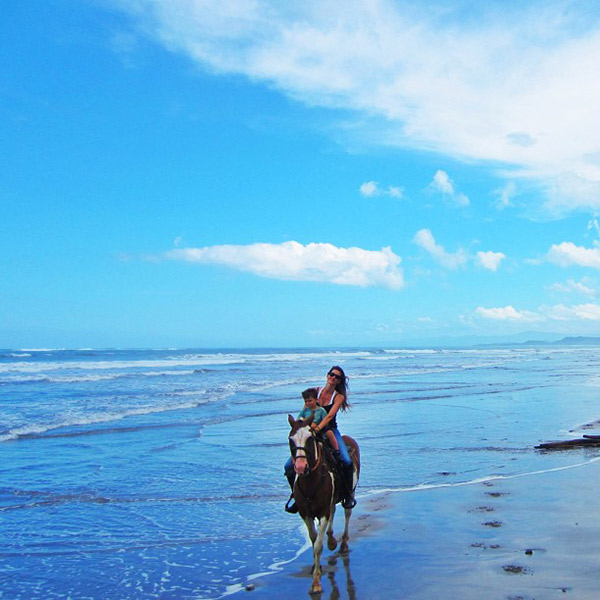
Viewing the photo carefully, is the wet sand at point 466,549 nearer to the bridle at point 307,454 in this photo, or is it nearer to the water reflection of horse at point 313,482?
the water reflection of horse at point 313,482

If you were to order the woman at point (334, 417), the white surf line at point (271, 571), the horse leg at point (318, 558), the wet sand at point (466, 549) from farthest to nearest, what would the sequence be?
the woman at point (334, 417) < the white surf line at point (271, 571) < the horse leg at point (318, 558) < the wet sand at point (466, 549)

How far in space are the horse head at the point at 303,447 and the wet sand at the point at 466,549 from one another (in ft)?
4.27

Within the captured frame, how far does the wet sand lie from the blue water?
26.1 inches

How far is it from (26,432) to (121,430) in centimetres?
263

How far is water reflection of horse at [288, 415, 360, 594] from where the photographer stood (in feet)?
19.5

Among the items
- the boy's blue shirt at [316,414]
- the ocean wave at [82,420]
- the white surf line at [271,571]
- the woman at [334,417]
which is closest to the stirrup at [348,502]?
the woman at [334,417]

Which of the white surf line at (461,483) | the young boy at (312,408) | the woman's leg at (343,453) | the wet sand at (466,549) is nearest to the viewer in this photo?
the wet sand at (466,549)

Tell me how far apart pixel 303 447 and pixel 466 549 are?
104 inches

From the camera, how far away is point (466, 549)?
22.7 ft

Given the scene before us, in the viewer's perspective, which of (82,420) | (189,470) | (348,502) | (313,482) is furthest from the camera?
(82,420)

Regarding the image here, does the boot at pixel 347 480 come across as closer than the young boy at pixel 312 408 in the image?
No

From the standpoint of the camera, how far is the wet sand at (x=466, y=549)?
228 inches

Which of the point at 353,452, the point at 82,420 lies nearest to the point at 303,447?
the point at 353,452

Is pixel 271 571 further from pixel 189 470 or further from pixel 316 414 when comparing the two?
pixel 189 470
